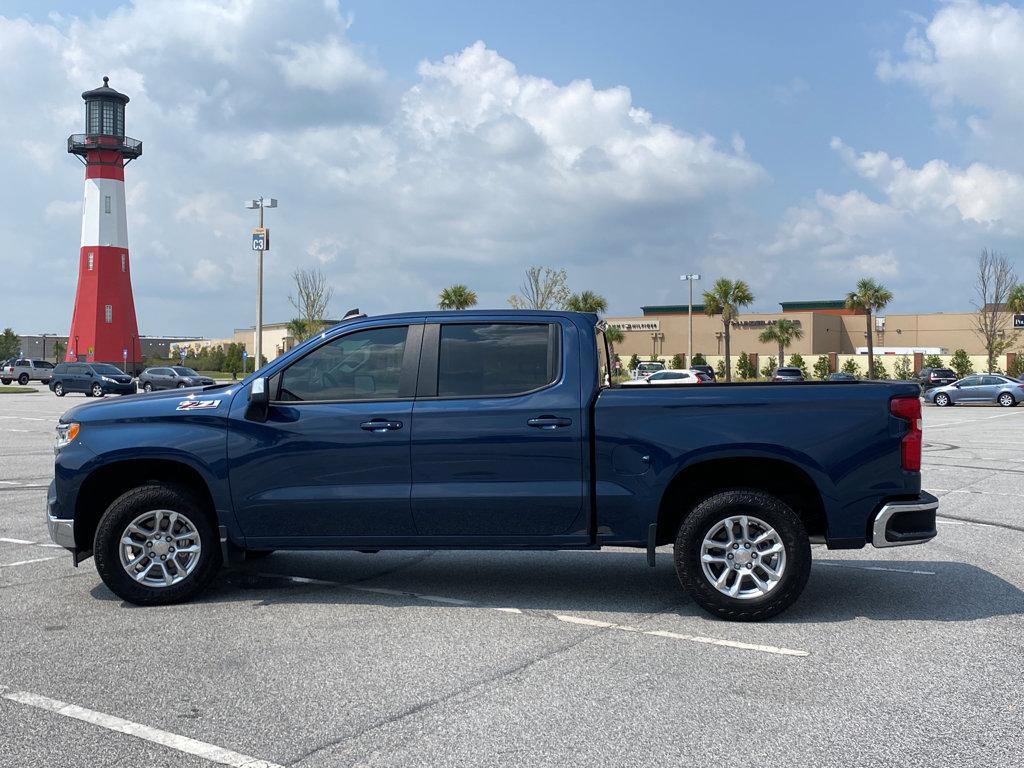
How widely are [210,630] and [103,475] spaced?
1541 millimetres

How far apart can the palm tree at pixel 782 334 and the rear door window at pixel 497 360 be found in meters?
94.1

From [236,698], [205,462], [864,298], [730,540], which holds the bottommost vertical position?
[236,698]

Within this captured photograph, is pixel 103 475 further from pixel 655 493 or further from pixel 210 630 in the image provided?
pixel 655 493

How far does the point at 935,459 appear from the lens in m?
17.1

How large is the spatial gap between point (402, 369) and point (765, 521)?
2486 mm

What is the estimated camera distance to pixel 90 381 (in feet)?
155

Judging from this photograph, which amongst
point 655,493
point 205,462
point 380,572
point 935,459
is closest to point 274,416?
point 205,462

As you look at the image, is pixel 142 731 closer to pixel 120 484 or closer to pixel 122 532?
pixel 122 532

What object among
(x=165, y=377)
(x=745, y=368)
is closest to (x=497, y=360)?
(x=165, y=377)

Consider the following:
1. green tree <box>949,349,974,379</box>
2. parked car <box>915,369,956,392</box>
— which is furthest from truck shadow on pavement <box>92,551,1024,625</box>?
green tree <box>949,349,974,379</box>

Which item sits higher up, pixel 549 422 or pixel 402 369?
pixel 402 369

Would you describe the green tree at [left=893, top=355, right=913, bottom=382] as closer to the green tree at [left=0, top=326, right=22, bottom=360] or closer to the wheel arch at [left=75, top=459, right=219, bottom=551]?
the wheel arch at [left=75, top=459, right=219, bottom=551]

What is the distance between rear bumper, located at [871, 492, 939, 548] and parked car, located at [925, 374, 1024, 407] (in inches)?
1522

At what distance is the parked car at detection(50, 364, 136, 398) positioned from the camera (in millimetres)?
46781
